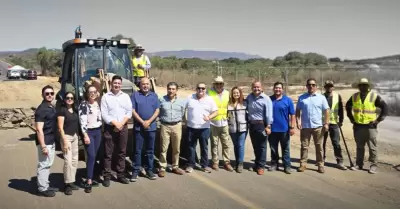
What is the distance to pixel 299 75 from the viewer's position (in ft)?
98.2

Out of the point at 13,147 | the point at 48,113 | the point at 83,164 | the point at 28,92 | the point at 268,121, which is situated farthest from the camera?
the point at 28,92

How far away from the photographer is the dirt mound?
49.2 feet

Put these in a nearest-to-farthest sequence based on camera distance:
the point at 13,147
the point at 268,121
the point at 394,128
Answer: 1. the point at 268,121
2. the point at 13,147
3. the point at 394,128

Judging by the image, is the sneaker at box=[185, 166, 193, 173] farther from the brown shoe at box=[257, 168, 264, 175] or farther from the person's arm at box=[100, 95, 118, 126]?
the person's arm at box=[100, 95, 118, 126]

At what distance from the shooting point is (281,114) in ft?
27.4

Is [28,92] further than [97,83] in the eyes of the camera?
Yes

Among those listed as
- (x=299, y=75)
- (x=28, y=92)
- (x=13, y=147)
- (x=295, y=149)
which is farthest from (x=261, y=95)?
(x=28, y=92)

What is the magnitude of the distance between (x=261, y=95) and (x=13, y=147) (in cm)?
692

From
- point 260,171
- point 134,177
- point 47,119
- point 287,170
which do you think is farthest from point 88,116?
point 287,170

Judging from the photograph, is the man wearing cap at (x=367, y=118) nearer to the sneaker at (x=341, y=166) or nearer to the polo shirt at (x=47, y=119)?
the sneaker at (x=341, y=166)

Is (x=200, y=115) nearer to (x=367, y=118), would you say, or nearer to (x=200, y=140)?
(x=200, y=140)

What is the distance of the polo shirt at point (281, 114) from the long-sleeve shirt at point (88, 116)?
11.2 ft

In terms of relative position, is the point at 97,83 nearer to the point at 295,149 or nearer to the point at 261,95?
the point at 261,95

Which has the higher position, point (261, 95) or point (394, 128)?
point (261, 95)
